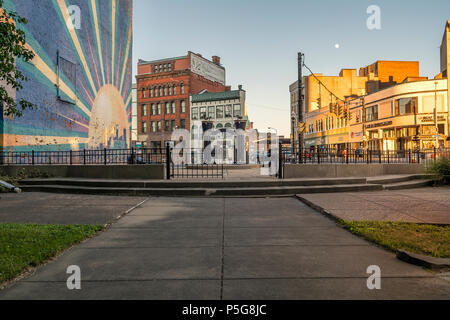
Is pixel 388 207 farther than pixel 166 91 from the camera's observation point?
No

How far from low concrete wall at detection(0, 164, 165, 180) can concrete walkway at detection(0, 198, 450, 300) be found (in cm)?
630

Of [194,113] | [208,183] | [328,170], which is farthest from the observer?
[194,113]

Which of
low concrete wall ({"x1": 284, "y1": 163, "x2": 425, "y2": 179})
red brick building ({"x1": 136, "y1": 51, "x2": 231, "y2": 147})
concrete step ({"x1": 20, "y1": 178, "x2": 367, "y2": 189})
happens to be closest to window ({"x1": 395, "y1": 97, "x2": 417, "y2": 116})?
low concrete wall ({"x1": 284, "y1": 163, "x2": 425, "y2": 179})

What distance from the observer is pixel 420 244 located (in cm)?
513

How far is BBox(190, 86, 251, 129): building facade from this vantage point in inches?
2458

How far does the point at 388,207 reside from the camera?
877 centimetres

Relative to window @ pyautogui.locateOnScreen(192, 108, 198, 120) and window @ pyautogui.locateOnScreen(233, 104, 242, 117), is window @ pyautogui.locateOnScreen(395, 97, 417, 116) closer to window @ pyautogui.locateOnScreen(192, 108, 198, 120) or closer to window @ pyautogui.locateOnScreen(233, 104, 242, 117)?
window @ pyautogui.locateOnScreen(233, 104, 242, 117)

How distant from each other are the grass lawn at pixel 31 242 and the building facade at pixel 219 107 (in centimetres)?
5614

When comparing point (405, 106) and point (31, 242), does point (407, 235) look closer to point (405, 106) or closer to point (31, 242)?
point (31, 242)

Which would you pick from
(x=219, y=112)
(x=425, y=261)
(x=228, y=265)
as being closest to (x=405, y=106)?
(x=219, y=112)

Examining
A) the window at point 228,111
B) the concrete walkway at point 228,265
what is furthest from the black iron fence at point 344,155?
the window at point 228,111

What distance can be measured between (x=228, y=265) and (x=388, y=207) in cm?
621

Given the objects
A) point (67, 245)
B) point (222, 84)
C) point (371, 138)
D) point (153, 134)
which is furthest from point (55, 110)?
point (222, 84)

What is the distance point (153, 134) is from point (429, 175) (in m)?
58.8
